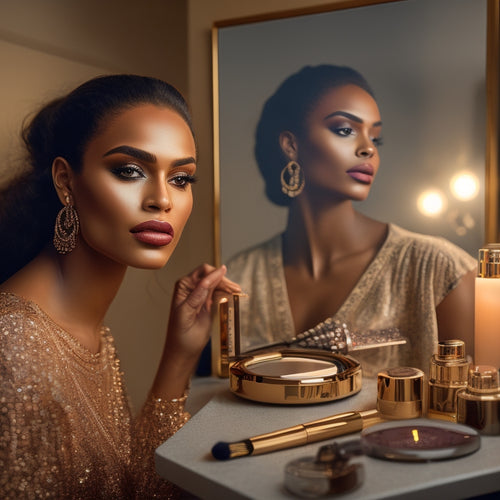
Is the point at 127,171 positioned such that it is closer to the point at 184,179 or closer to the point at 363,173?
the point at 184,179

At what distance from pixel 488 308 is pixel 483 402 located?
0.18m

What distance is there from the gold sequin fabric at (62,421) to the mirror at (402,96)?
0.34 metres

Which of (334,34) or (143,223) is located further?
(334,34)

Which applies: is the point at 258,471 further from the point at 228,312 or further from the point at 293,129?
the point at 293,129

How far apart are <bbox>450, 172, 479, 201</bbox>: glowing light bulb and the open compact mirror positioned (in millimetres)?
334

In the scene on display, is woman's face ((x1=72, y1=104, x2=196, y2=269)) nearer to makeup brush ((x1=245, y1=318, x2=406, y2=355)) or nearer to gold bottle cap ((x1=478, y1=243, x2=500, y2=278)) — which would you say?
makeup brush ((x1=245, y1=318, x2=406, y2=355))

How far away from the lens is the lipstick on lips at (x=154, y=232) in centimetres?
70

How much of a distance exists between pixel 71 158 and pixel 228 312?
1.13 feet

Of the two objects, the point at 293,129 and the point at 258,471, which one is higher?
the point at 293,129

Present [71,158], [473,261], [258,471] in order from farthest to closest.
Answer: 1. [473,261]
2. [71,158]
3. [258,471]

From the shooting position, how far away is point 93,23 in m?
0.68

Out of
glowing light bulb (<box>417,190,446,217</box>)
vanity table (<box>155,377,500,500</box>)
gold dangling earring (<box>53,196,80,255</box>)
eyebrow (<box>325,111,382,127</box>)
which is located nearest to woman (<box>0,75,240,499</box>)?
gold dangling earring (<box>53,196,80,255</box>)

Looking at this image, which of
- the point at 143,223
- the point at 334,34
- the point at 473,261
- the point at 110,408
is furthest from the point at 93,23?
the point at 473,261

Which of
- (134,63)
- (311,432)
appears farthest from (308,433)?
(134,63)
